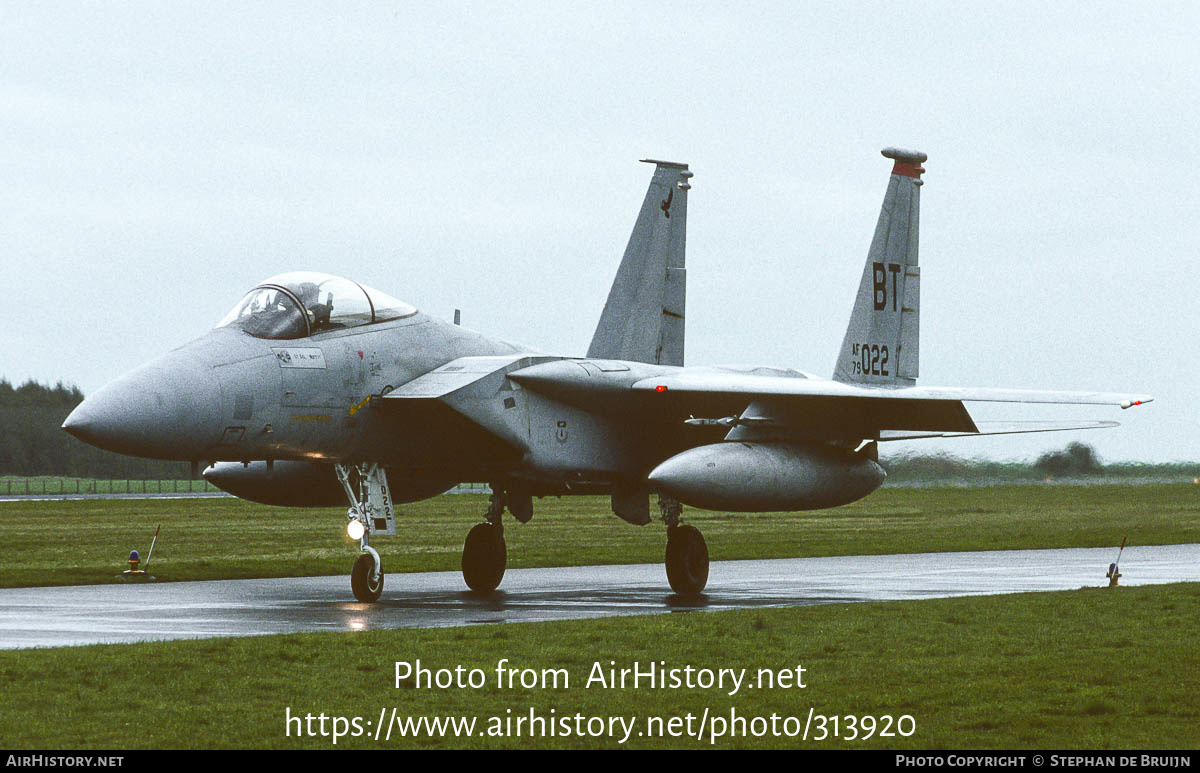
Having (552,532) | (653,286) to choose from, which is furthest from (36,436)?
(653,286)

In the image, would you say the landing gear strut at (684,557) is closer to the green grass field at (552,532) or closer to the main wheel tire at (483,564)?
the main wheel tire at (483,564)

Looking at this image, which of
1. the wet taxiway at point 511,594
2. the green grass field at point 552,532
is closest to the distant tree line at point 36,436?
the green grass field at point 552,532

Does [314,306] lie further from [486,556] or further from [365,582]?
[486,556]

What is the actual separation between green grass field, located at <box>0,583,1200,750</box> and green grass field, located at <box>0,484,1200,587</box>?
34.0 ft

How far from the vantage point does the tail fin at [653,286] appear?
72.8ft

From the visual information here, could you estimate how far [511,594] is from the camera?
62.5 feet

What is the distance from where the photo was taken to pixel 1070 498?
147 feet

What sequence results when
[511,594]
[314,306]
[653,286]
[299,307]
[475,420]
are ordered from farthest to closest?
[653,286], [511,594], [475,420], [314,306], [299,307]

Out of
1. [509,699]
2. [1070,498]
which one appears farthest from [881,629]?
[1070,498]

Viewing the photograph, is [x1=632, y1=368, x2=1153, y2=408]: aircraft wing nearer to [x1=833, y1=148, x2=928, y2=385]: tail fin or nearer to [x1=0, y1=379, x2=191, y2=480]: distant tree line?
[x1=833, y1=148, x2=928, y2=385]: tail fin

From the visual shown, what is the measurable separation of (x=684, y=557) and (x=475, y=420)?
3513 millimetres

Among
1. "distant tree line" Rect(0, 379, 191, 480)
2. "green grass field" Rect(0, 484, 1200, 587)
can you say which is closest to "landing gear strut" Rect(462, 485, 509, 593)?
"green grass field" Rect(0, 484, 1200, 587)

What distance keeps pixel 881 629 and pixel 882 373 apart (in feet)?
32.3

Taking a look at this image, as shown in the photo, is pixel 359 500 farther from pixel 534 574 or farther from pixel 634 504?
pixel 534 574
